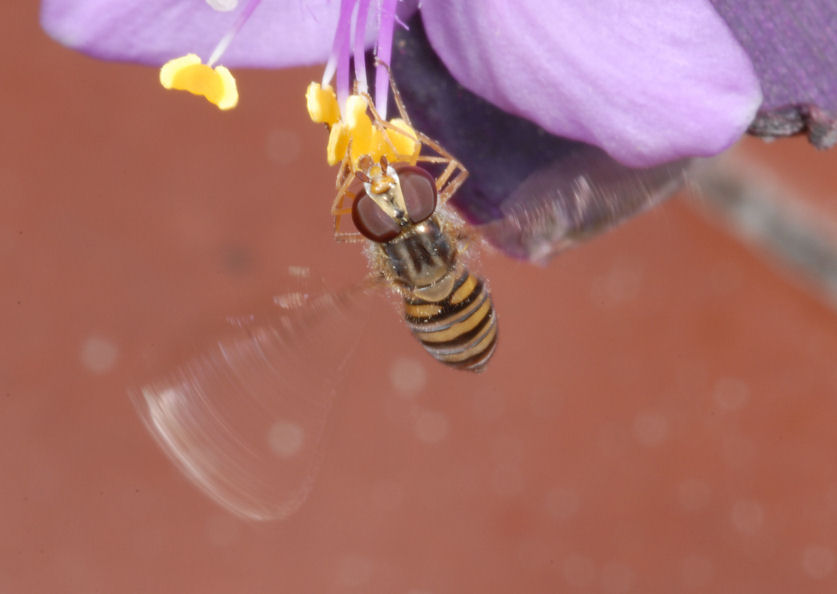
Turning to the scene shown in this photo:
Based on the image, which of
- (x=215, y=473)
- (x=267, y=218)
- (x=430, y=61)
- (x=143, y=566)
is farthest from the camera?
(x=267, y=218)

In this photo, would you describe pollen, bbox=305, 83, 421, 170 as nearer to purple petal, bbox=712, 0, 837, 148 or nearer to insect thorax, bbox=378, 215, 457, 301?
insect thorax, bbox=378, 215, 457, 301

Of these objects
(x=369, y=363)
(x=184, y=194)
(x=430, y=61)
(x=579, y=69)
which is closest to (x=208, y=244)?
(x=184, y=194)

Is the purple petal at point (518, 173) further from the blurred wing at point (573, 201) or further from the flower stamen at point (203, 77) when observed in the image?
the flower stamen at point (203, 77)

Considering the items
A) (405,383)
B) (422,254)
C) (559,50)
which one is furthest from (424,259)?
(405,383)

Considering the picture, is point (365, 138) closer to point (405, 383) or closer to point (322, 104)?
point (322, 104)

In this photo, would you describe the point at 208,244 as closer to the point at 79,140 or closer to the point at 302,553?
the point at 79,140
